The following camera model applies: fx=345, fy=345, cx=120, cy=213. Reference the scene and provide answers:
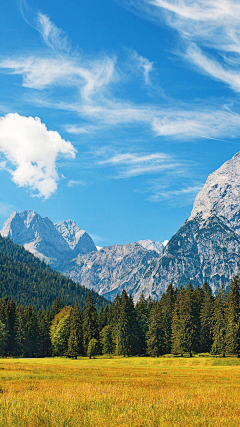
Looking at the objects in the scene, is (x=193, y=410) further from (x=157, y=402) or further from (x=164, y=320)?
(x=164, y=320)

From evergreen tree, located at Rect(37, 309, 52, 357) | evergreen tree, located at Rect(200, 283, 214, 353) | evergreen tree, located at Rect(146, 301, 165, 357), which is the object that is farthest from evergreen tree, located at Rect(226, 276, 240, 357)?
evergreen tree, located at Rect(37, 309, 52, 357)

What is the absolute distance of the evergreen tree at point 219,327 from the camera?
3191 inches

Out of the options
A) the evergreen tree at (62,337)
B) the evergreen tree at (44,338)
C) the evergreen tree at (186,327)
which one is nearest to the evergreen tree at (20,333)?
the evergreen tree at (44,338)

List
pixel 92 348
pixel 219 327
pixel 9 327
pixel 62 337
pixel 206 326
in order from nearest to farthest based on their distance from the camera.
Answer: pixel 219 327 < pixel 92 348 < pixel 206 326 < pixel 62 337 < pixel 9 327

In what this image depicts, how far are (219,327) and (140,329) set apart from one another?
94.7 ft

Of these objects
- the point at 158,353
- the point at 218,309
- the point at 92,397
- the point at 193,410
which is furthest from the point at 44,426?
the point at 158,353

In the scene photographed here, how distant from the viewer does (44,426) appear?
28.3ft

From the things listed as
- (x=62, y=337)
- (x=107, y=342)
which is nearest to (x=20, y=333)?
(x=62, y=337)

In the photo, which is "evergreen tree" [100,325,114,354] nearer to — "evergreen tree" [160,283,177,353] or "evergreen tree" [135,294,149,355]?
"evergreen tree" [135,294,149,355]

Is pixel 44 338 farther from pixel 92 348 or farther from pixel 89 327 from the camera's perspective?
pixel 92 348

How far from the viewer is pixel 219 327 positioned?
8444 centimetres

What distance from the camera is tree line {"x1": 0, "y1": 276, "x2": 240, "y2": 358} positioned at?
83.7m

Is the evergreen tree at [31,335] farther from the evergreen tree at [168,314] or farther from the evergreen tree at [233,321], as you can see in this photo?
the evergreen tree at [233,321]

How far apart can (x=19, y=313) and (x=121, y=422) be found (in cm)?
10832
